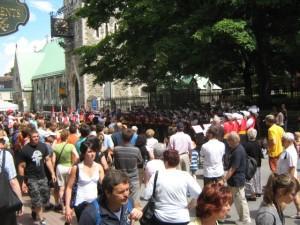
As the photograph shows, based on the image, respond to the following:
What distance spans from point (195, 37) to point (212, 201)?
15336 millimetres

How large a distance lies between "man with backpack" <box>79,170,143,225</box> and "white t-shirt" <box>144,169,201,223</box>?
1.95 metres

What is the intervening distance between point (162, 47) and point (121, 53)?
270 inches

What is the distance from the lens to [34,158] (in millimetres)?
8648

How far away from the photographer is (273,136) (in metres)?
10.9

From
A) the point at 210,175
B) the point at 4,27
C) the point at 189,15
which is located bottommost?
the point at 210,175

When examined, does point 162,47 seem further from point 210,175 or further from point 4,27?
point 4,27

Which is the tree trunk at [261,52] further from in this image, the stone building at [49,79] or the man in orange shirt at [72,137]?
the stone building at [49,79]

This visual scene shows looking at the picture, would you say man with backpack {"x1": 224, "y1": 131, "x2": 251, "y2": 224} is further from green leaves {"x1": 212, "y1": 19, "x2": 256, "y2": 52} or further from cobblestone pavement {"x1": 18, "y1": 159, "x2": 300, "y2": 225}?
green leaves {"x1": 212, "y1": 19, "x2": 256, "y2": 52}

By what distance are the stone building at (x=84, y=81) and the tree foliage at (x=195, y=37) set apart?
79.3ft

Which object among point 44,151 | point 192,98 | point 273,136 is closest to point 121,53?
point 192,98

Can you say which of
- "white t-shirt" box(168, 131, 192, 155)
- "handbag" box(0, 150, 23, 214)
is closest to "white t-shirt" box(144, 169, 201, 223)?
"handbag" box(0, 150, 23, 214)

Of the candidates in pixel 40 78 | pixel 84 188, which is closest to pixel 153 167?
pixel 84 188

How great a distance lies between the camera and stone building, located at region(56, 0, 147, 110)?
5456 cm

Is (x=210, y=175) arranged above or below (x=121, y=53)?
below
